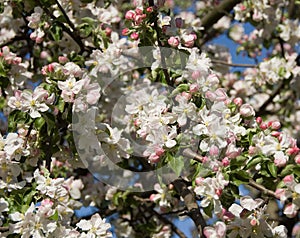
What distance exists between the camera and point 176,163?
208 cm

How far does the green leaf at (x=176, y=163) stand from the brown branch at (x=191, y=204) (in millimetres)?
280

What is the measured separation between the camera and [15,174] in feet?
7.32

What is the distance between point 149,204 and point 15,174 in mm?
1427

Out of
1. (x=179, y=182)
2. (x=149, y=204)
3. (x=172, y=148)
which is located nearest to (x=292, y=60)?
(x=149, y=204)

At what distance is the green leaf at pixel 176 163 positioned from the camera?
81.1 inches

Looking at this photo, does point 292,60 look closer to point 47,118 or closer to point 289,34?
point 289,34

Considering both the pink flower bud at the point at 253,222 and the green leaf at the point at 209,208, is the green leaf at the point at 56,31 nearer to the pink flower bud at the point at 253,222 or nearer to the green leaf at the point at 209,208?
the green leaf at the point at 209,208

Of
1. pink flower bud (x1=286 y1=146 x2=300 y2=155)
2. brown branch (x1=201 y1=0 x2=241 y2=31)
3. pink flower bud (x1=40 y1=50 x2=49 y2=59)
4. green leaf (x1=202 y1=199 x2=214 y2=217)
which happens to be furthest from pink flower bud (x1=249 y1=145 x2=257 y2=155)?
brown branch (x1=201 y1=0 x2=241 y2=31)

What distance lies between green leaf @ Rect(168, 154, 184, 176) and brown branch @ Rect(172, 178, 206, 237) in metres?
0.28

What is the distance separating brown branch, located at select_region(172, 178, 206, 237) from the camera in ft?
7.38

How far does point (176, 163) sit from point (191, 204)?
32cm

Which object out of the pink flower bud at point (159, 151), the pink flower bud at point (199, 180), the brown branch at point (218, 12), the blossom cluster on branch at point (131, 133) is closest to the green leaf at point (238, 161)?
the blossom cluster on branch at point (131, 133)

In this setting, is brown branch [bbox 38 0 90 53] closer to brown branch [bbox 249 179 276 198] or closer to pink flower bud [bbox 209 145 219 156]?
pink flower bud [bbox 209 145 219 156]

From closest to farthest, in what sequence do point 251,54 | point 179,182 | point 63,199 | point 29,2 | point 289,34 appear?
1. point 63,199
2. point 179,182
3. point 29,2
4. point 289,34
5. point 251,54
